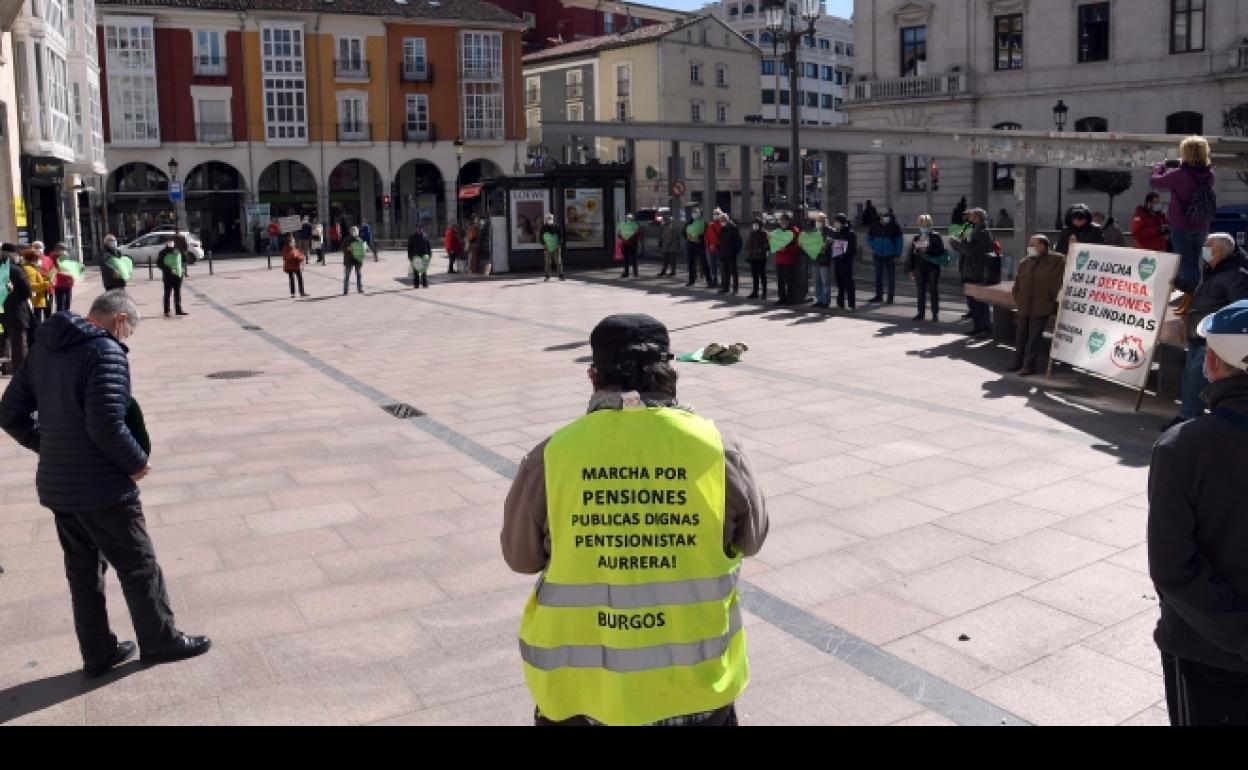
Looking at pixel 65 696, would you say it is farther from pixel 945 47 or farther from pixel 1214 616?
pixel 945 47

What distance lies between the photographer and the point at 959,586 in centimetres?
611

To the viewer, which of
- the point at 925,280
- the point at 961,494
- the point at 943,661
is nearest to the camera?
the point at 943,661

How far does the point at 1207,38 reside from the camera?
39750mm

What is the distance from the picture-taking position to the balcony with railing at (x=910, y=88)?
4619cm

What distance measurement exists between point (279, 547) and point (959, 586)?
3959mm

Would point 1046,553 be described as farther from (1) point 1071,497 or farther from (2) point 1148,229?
(2) point 1148,229

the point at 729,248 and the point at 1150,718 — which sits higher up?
the point at 729,248

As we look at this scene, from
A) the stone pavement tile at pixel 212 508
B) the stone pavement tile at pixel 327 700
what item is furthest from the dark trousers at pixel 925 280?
the stone pavement tile at pixel 327 700

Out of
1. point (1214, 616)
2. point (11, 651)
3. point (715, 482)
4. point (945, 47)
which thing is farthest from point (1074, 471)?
point (945, 47)

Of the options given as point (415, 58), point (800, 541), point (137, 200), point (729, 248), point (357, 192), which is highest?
point (415, 58)

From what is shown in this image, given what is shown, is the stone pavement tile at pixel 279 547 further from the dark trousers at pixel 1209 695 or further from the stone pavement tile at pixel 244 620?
the dark trousers at pixel 1209 695

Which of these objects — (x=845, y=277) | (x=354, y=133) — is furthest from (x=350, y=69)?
(x=845, y=277)

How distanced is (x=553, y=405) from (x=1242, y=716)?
883 centimetres

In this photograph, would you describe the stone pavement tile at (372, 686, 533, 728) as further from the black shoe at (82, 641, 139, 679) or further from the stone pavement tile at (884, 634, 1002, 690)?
the stone pavement tile at (884, 634, 1002, 690)
